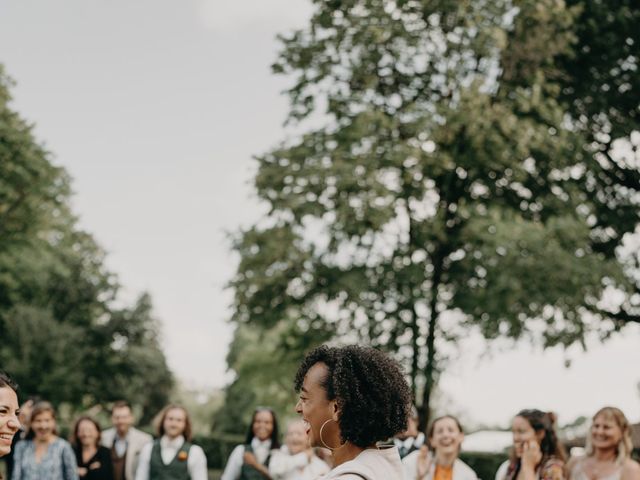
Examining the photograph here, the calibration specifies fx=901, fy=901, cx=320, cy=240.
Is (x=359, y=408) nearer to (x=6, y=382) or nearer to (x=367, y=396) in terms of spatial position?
(x=367, y=396)

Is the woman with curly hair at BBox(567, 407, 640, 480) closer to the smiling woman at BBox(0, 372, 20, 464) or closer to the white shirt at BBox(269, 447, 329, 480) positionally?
the white shirt at BBox(269, 447, 329, 480)

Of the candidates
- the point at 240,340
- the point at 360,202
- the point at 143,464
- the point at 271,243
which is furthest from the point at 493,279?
the point at 240,340

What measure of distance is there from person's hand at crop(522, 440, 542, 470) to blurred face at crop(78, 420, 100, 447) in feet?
17.1

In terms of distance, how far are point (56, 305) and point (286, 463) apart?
4186cm

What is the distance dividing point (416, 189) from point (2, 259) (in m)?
19.4

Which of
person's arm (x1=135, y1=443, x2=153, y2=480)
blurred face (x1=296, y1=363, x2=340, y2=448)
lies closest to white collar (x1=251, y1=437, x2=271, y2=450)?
person's arm (x1=135, y1=443, x2=153, y2=480)

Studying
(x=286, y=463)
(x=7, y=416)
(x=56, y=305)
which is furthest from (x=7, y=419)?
(x=56, y=305)

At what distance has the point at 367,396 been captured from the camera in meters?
2.97

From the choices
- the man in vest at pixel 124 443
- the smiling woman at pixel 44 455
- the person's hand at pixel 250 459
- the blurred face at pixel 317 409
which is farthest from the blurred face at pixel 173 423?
the blurred face at pixel 317 409

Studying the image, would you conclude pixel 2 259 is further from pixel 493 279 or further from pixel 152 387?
pixel 152 387

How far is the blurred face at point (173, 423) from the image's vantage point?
31.3 ft

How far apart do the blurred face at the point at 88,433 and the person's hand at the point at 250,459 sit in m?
1.89

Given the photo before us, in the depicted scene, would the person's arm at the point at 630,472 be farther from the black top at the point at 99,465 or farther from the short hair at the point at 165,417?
the black top at the point at 99,465

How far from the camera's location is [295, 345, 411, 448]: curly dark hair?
2951 mm
